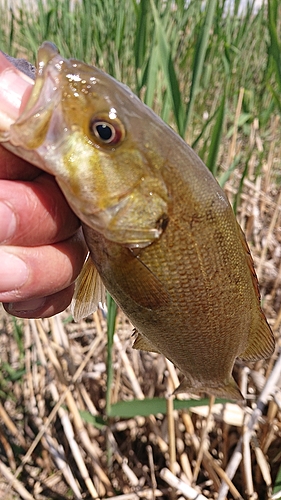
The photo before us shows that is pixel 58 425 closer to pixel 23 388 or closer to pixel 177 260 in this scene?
pixel 23 388

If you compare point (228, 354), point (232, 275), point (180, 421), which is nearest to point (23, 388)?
point (180, 421)

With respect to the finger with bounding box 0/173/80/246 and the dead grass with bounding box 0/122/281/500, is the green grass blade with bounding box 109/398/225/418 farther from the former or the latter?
the finger with bounding box 0/173/80/246

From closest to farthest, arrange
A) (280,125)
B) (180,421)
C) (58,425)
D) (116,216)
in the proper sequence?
(116,216) → (180,421) → (58,425) → (280,125)

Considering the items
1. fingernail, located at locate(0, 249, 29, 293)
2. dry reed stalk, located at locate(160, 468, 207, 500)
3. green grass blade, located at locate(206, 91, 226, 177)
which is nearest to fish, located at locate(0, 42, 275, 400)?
fingernail, located at locate(0, 249, 29, 293)

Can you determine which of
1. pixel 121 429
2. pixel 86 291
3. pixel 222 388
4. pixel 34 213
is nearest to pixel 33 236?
pixel 34 213

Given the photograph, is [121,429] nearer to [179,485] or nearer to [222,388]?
[179,485]
